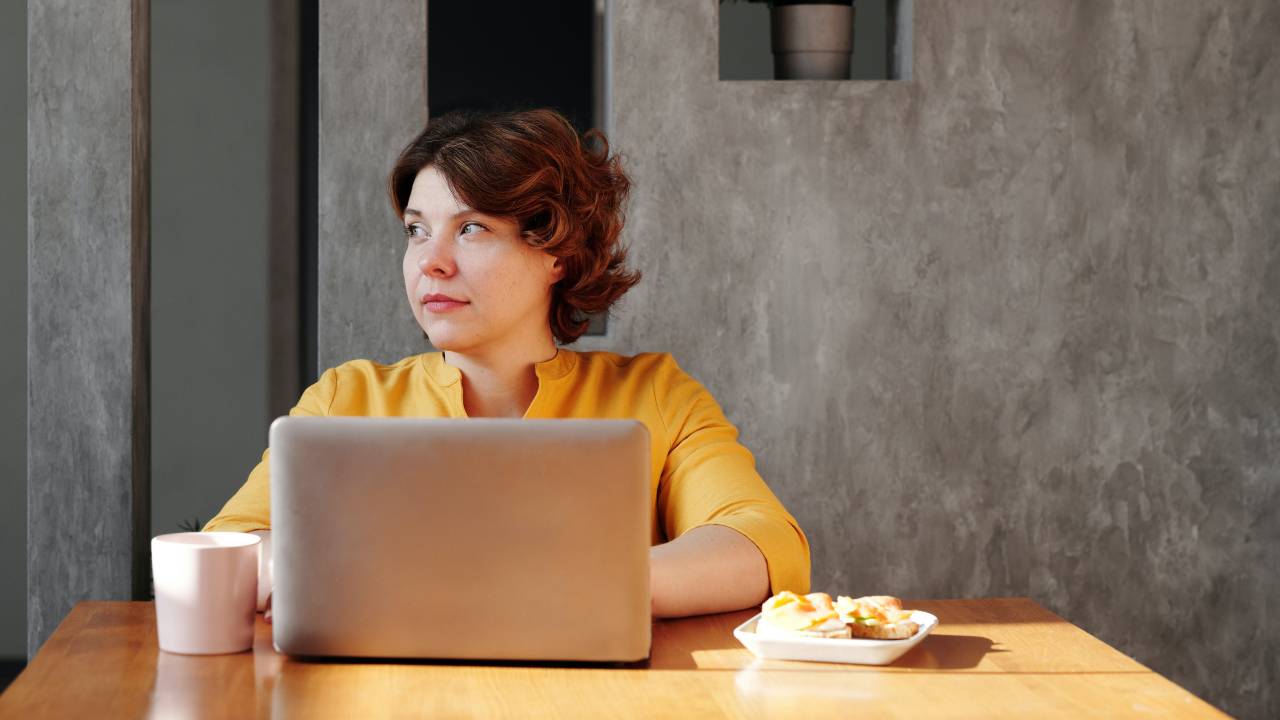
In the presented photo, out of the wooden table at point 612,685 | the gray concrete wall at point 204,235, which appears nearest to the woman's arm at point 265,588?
the wooden table at point 612,685

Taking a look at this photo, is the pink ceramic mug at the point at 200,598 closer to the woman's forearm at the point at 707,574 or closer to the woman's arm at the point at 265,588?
the woman's arm at the point at 265,588

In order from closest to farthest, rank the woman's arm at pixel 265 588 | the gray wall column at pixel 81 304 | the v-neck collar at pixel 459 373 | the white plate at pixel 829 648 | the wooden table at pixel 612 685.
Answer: the wooden table at pixel 612 685
the white plate at pixel 829 648
the woman's arm at pixel 265 588
the v-neck collar at pixel 459 373
the gray wall column at pixel 81 304

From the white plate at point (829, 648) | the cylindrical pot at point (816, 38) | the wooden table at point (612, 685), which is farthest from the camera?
the cylindrical pot at point (816, 38)

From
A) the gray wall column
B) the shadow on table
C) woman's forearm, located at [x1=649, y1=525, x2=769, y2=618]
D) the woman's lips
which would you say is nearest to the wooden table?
the shadow on table

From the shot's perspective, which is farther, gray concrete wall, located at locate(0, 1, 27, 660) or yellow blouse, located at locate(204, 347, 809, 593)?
gray concrete wall, located at locate(0, 1, 27, 660)

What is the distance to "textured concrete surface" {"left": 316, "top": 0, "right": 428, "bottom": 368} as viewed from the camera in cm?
247

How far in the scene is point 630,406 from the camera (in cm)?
191

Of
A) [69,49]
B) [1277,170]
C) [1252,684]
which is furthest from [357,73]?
[1252,684]

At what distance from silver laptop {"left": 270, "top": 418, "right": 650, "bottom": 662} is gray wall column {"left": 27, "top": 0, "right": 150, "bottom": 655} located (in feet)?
4.77

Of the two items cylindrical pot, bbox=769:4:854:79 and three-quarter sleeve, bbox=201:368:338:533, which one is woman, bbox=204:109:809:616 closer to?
three-quarter sleeve, bbox=201:368:338:533

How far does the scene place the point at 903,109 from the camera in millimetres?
2521

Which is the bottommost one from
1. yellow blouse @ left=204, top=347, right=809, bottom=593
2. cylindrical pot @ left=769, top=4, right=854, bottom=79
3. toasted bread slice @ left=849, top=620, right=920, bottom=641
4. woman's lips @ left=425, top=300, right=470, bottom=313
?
toasted bread slice @ left=849, top=620, right=920, bottom=641

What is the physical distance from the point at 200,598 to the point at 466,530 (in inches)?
10.9

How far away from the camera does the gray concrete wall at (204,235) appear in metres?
4.84
